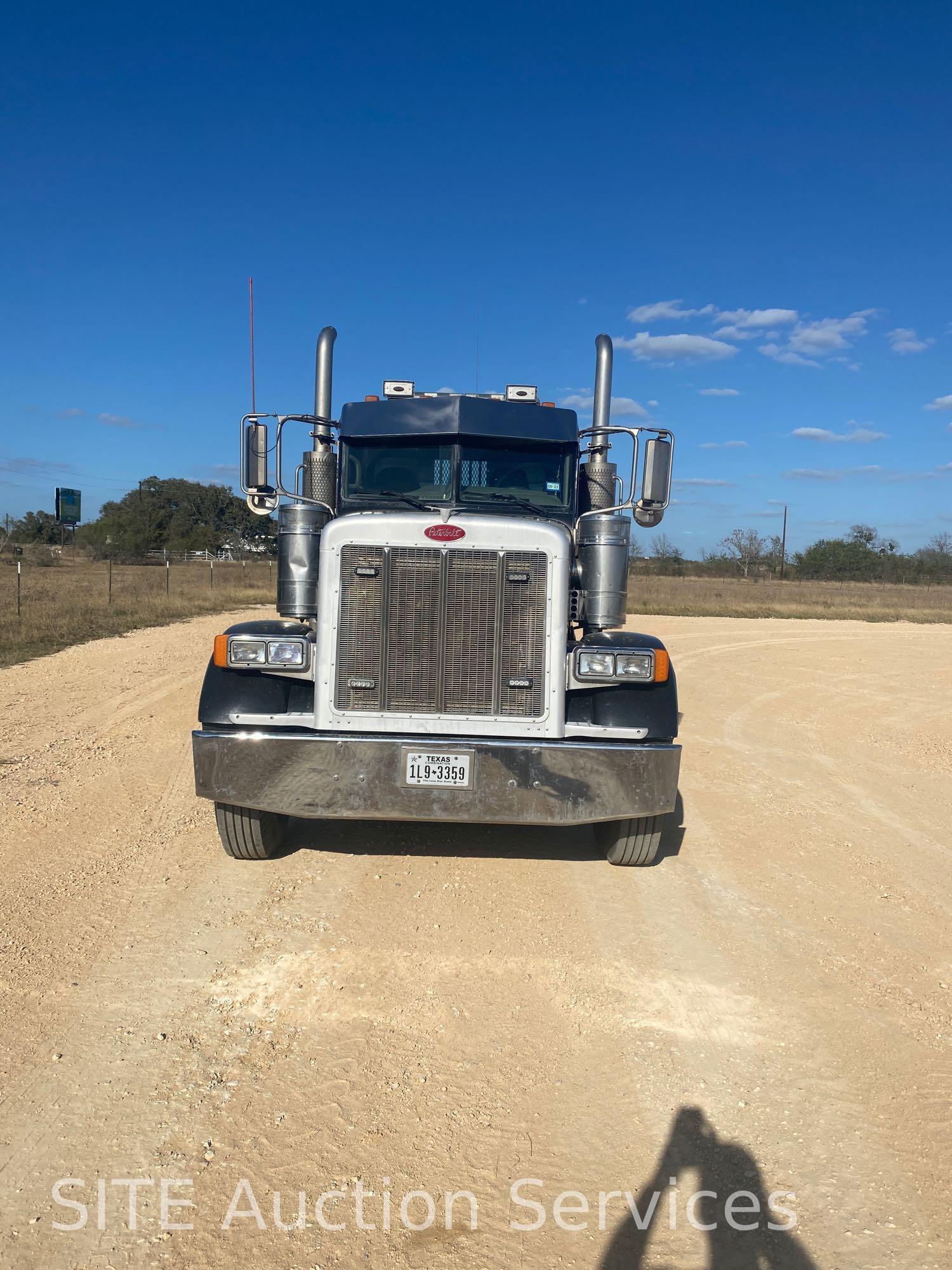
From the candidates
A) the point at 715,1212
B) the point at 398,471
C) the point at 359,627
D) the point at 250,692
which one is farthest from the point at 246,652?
the point at 715,1212

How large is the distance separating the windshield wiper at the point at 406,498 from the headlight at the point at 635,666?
72.7 inches

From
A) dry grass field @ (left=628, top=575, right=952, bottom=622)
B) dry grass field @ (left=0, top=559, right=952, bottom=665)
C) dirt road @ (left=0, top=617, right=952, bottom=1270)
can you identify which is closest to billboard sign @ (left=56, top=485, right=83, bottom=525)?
dry grass field @ (left=0, top=559, right=952, bottom=665)

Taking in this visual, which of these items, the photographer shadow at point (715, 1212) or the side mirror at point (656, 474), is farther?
the side mirror at point (656, 474)

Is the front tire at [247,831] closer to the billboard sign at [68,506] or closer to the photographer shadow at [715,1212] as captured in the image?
the photographer shadow at [715,1212]

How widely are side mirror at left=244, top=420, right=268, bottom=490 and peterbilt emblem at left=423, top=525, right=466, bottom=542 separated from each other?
6.04ft

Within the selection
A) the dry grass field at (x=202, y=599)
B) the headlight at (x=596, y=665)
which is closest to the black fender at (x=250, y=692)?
the headlight at (x=596, y=665)

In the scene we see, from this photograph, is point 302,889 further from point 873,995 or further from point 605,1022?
point 873,995

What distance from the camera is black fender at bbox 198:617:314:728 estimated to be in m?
4.43

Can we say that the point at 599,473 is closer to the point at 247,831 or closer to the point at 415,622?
the point at 415,622

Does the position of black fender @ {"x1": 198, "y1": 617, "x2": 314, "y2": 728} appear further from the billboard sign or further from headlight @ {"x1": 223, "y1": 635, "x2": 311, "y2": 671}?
the billboard sign

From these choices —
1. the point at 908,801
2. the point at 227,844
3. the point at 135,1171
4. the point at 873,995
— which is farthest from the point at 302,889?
the point at 908,801

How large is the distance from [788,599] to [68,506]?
36.8 meters

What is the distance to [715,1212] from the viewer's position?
2.38 m

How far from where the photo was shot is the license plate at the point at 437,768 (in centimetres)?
418
